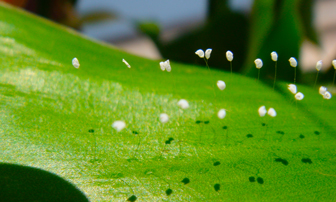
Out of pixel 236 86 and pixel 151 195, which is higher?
pixel 236 86

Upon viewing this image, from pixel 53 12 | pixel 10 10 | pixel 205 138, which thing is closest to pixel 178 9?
pixel 53 12

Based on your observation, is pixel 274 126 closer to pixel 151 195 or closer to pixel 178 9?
pixel 151 195

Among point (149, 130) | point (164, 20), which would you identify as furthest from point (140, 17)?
point (149, 130)

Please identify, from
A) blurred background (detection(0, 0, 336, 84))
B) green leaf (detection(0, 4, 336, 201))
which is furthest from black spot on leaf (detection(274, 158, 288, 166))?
blurred background (detection(0, 0, 336, 84))

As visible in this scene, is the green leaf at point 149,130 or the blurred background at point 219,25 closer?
the green leaf at point 149,130

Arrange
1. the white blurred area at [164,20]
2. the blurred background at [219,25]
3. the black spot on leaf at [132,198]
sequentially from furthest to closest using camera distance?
1. the white blurred area at [164,20]
2. the blurred background at [219,25]
3. the black spot on leaf at [132,198]

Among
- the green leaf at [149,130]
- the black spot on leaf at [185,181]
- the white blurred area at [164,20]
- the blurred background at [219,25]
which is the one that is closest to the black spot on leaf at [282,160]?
the green leaf at [149,130]

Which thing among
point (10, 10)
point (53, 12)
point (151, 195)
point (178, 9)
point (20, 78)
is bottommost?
point (151, 195)

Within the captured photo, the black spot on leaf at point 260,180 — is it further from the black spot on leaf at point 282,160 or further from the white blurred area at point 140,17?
the white blurred area at point 140,17
